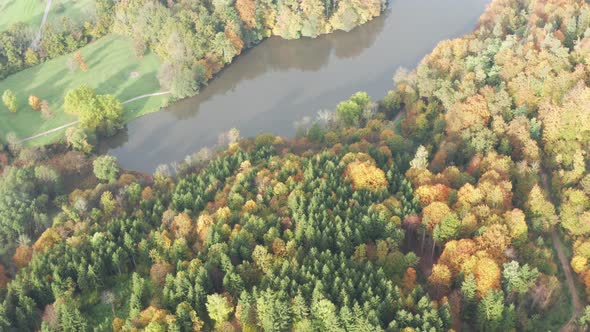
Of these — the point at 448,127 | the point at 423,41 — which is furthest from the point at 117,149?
the point at 423,41

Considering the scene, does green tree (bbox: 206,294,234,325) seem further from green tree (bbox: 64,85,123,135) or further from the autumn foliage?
green tree (bbox: 64,85,123,135)

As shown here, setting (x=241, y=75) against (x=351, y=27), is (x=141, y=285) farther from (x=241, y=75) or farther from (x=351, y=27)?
(x=351, y=27)

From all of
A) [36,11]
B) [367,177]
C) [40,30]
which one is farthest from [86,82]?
[367,177]

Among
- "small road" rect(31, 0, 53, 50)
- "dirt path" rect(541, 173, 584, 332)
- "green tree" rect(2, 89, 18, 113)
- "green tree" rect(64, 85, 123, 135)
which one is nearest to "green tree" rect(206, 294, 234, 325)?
"dirt path" rect(541, 173, 584, 332)

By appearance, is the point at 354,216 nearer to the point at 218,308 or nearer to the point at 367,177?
the point at 367,177

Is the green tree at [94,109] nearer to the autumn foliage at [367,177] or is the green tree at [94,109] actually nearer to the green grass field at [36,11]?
the green grass field at [36,11]

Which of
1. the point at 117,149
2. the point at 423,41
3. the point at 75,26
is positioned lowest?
the point at 117,149
